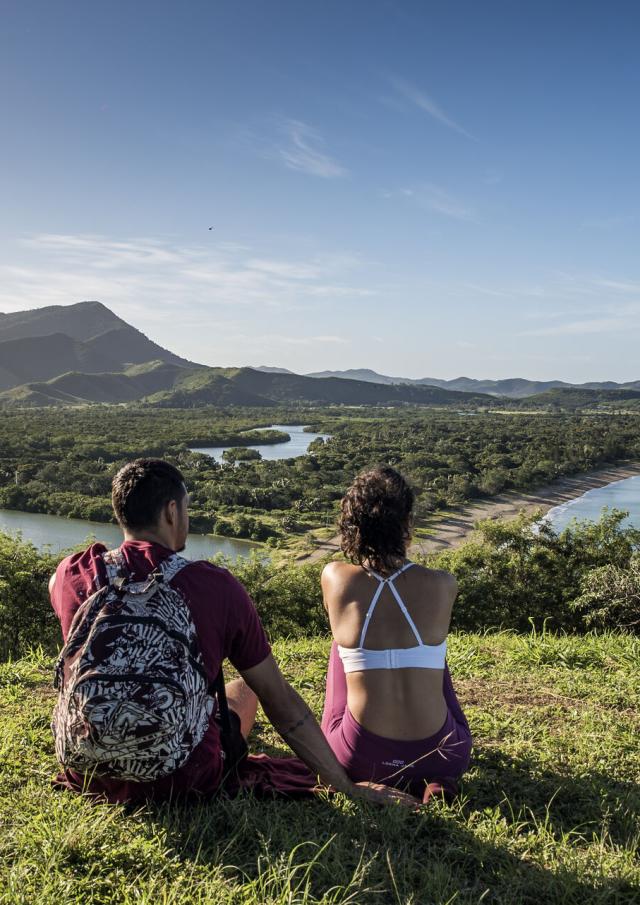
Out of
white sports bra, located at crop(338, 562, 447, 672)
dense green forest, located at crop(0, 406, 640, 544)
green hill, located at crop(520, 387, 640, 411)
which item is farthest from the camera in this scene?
green hill, located at crop(520, 387, 640, 411)

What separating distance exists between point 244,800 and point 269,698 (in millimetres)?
297

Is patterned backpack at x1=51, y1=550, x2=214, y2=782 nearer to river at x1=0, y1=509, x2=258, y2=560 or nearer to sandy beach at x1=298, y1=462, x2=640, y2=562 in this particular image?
sandy beach at x1=298, y1=462, x2=640, y2=562

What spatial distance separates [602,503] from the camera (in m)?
43.4

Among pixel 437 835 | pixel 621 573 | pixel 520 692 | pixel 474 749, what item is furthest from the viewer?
pixel 621 573

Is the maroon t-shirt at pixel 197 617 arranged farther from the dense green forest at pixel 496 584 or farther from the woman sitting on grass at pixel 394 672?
the dense green forest at pixel 496 584

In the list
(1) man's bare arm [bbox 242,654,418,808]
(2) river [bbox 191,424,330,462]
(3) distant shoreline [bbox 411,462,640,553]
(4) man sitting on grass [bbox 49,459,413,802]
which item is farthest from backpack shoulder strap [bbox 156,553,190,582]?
(2) river [bbox 191,424,330,462]

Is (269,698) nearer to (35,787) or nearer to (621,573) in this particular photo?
(35,787)

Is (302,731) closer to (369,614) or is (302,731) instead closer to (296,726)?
(296,726)

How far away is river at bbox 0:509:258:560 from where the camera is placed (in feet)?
103

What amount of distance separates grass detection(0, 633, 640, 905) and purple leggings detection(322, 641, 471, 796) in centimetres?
12

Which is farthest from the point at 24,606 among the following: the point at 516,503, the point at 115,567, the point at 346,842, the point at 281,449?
the point at 281,449

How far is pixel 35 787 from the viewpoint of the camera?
206 centimetres

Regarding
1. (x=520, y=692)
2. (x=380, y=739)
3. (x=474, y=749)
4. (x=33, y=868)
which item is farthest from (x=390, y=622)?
(x=520, y=692)

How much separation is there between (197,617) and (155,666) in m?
0.19
